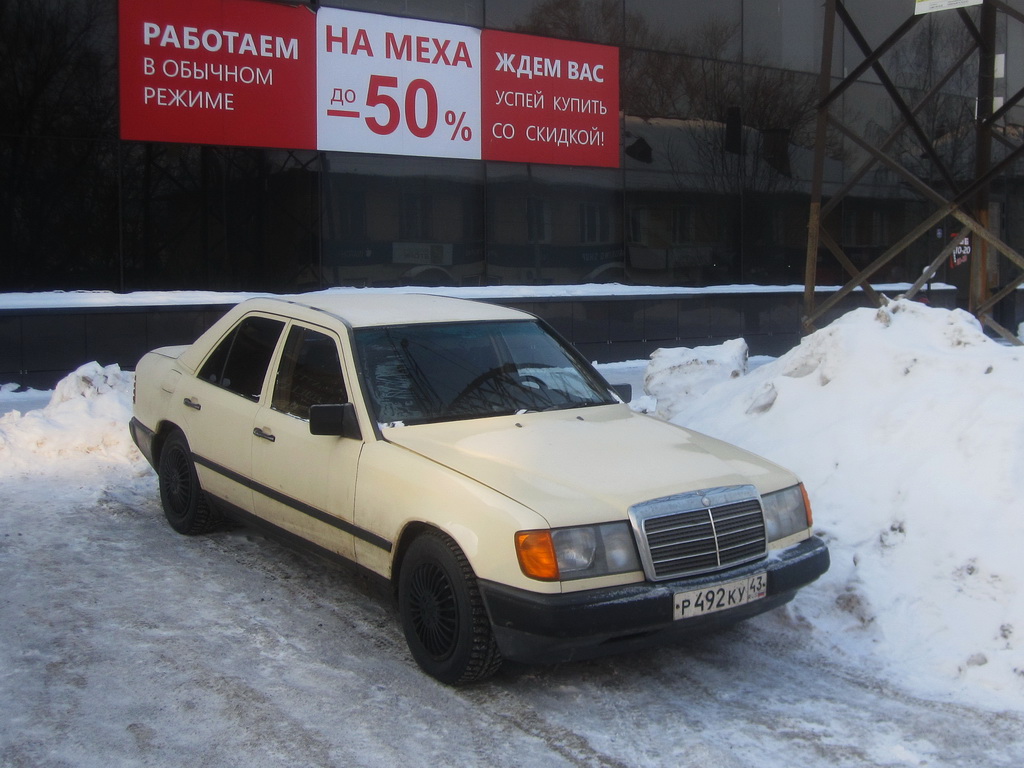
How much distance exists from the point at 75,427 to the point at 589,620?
611 cm

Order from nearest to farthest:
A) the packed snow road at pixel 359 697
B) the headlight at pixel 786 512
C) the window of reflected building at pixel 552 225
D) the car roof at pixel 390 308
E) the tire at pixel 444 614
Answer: the packed snow road at pixel 359 697 < the tire at pixel 444 614 < the headlight at pixel 786 512 < the car roof at pixel 390 308 < the window of reflected building at pixel 552 225

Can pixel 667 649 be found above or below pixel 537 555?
below

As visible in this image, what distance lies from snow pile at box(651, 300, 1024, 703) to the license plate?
79 cm

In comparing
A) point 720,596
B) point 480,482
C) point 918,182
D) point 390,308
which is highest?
point 918,182

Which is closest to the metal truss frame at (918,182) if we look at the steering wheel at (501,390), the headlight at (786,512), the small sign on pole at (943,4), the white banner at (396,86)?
the small sign on pole at (943,4)

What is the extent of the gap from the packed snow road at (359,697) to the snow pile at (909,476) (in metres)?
0.35

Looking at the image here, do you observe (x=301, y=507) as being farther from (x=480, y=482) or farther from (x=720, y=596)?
(x=720, y=596)

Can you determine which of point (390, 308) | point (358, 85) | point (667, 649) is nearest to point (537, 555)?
point (667, 649)

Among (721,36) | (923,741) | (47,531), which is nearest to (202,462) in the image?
(47,531)

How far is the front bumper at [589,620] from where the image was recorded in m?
3.89

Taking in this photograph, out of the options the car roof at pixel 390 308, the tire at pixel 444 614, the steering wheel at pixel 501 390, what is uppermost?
the car roof at pixel 390 308

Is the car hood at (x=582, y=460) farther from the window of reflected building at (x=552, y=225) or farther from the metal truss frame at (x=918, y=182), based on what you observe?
the window of reflected building at (x=552, y=225)

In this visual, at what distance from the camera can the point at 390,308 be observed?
18.6ft

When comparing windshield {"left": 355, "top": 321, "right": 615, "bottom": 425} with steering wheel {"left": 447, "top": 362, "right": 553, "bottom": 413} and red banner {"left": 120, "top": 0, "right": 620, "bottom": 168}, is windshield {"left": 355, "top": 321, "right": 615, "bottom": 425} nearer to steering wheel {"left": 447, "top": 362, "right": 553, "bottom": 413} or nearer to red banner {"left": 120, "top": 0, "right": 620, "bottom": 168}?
steering wheel {"left": 447, "top": 362, "right": 553, "bottom": 413}
